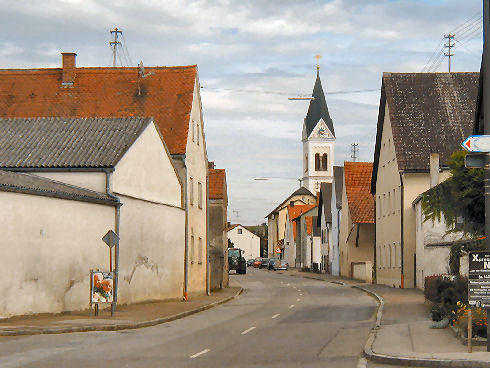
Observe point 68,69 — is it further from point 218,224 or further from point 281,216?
point 281,216

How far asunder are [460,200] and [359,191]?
43.3 metres

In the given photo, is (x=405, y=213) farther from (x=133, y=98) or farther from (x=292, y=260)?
(x=292, y=260)

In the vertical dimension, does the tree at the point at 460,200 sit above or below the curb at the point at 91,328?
above

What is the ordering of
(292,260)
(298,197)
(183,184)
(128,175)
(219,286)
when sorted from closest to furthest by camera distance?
(128,175), (183,184), (219,286), (292,260), (298,197)

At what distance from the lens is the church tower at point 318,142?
163 meters

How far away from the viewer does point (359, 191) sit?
209 feet

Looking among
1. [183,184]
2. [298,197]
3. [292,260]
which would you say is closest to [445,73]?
[183,184]

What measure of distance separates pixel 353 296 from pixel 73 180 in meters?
16.6

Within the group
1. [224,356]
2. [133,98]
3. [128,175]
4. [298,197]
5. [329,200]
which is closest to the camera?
[224,356]

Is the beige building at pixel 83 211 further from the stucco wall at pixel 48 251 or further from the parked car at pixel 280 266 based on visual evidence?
the parked car at pixel 280 266

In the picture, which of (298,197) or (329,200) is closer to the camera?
(329,200)

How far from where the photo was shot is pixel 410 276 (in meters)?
46.2

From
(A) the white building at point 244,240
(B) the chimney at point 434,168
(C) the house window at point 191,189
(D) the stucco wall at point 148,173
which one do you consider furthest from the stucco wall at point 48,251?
(A) the white building at point 244,240

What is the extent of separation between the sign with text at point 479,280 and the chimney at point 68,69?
1213 inches
